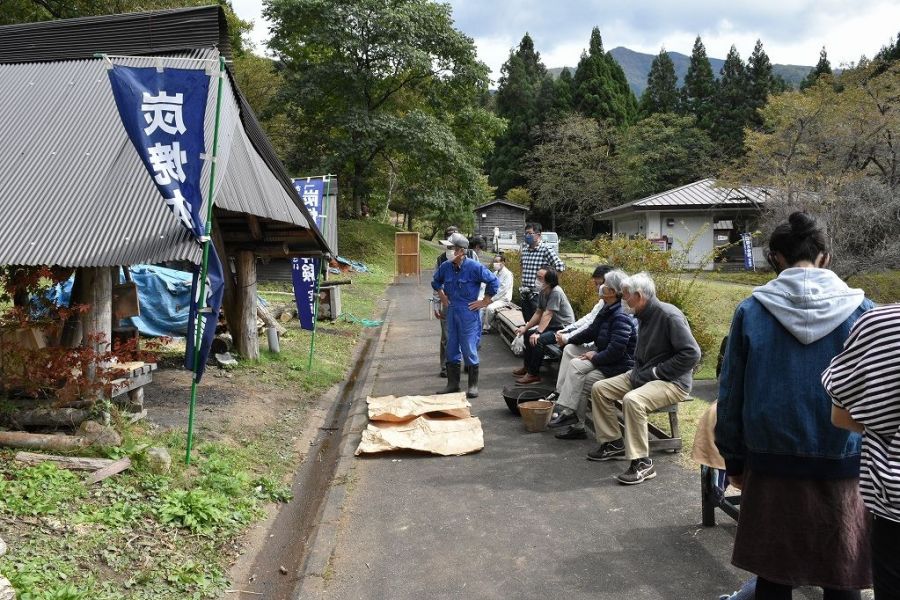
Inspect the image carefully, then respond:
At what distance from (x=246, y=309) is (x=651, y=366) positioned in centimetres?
624

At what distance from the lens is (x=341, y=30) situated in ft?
101

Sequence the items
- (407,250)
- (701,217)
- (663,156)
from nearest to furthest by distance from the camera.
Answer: (407,250) < (701,217) < (663,156)

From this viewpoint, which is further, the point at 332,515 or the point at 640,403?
the point at 640,403

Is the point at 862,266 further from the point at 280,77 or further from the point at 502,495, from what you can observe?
the point at 280,77

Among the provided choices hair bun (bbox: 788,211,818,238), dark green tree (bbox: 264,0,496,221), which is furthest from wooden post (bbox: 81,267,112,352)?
dark green tree (bbox: 264,0,496,221)

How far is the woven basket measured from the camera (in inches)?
280

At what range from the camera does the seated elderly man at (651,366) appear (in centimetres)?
560

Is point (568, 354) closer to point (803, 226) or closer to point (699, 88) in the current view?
point (803, 226)

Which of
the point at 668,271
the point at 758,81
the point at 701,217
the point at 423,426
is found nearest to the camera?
the point at 423,426

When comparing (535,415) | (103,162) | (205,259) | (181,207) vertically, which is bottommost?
(535,415)

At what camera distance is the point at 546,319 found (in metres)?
8.93

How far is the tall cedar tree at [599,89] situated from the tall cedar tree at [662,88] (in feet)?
6.84

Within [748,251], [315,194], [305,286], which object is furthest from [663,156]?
[305,286]

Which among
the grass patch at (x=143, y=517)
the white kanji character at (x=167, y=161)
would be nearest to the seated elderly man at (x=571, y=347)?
the grass patch at (x=143, y=517)
